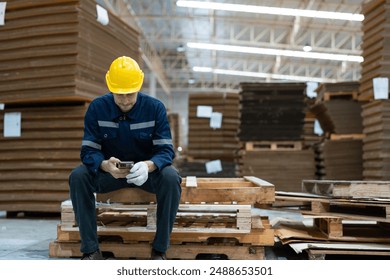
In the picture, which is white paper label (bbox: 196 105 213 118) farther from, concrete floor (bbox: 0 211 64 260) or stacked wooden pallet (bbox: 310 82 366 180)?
Answer: concrete floor (bbox: 0 211 64 260)

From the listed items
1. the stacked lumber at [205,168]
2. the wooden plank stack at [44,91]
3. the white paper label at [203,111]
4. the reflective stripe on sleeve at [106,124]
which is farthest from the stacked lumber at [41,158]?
the white paper label at [203,111]

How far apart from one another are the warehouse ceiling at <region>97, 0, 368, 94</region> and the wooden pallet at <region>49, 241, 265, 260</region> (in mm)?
11166

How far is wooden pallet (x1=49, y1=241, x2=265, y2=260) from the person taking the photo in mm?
3975

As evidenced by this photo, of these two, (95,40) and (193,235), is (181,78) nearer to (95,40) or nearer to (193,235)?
(95,40)

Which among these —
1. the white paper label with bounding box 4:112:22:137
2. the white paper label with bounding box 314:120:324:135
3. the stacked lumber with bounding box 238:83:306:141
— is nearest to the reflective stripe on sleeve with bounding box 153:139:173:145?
the white paper label with bounding box 4:112:22:137

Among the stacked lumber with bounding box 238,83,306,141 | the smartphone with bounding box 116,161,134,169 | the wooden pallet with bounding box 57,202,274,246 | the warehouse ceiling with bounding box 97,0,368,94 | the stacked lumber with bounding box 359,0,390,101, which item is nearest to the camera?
the smartphone with bounding box 116,161,134,169

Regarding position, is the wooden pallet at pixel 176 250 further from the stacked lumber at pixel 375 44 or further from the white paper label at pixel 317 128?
the white paper label at pixel 317 128

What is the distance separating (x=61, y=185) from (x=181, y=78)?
2565 centimetres

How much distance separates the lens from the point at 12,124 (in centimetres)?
693

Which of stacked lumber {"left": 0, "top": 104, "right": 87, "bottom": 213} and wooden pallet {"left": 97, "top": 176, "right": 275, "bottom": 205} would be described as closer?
wooden pallet {"left": 97, "top": 176, "right": 275, "bottom": 205}

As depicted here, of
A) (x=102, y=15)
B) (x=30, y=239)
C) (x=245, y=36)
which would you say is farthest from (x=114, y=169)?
(x=245, y=36)

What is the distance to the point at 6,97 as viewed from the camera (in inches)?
269

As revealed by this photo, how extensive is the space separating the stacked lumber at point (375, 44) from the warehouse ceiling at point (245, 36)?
786 cm

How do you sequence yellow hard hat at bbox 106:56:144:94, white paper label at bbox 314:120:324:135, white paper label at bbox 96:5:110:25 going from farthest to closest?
white paper label at bbox 314:120:324:135
white paper label at bbox 96:5:110:25
yellow hard hat at bbox 106:56:144:94
